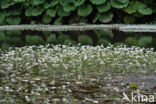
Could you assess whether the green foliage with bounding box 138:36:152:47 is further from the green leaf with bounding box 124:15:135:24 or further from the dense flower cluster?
the green leaf with bounding box 124:15:135:24

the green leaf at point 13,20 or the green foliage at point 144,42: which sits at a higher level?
the green foliage at point 144,42

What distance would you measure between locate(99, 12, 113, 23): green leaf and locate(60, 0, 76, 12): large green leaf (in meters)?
1.63

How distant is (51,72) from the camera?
17.7ft

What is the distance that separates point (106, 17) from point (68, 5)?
2344mm

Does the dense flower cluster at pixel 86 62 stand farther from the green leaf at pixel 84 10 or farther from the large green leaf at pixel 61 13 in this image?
the large green leaf at pixel 61 13

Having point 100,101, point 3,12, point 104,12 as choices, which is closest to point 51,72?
point 100,101

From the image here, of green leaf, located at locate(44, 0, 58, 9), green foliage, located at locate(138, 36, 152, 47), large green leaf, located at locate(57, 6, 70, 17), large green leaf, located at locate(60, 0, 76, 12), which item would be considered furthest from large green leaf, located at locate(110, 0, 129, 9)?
green foliage, located at locate(138, 36, 152, 47)

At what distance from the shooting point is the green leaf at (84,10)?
59.9 ft

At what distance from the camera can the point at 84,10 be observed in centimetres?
1838

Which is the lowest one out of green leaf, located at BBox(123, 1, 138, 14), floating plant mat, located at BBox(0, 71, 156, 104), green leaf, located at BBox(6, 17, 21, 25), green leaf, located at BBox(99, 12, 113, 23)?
green leaf, located at BBox(6, 17, 21, 25)

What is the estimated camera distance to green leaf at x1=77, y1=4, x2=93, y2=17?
59.9 ft

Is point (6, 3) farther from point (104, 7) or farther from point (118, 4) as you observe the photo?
point (118, 4)

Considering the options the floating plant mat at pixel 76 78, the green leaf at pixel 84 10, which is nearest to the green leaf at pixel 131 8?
the green leaf at pixel 84 10

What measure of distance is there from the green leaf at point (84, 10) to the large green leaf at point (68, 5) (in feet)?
1.36
